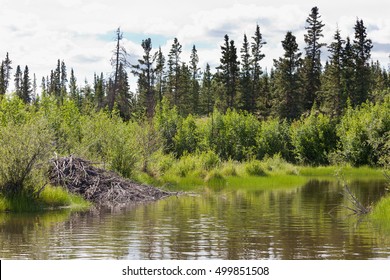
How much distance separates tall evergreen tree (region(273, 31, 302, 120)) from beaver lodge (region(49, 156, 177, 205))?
55274 mm

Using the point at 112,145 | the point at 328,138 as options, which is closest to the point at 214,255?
the point at 112,145

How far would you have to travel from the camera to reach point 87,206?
24703 millimetres

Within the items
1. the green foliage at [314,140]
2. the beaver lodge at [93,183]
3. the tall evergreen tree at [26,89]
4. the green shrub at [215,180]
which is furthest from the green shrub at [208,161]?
the tall evergreen tree at [26,89]

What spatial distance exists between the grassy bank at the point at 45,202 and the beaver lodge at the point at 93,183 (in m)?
0.77

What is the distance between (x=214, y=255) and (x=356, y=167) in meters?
46.6

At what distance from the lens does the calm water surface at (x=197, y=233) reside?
45.6 ft

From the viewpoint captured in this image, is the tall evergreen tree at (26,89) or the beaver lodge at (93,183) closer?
the beaver lodge at (93,183)

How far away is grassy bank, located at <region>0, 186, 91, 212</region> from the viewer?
22.2m

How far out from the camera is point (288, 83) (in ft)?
268

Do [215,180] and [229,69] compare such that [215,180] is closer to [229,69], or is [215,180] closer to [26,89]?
[229,69]

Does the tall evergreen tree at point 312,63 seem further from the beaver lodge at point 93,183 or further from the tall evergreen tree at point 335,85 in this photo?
the beaver lodge at point 93,183

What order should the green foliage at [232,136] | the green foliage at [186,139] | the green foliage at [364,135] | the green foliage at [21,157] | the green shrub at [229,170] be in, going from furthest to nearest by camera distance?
the green foliage at [186,139] < the green foliage at [232,136] < the green foliage at [364,135] < the green shrub at [229,170] < the green foliage at [21,157]

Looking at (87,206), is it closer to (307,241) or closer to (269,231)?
(269,231)

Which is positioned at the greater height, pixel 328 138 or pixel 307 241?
pixel 328 138
